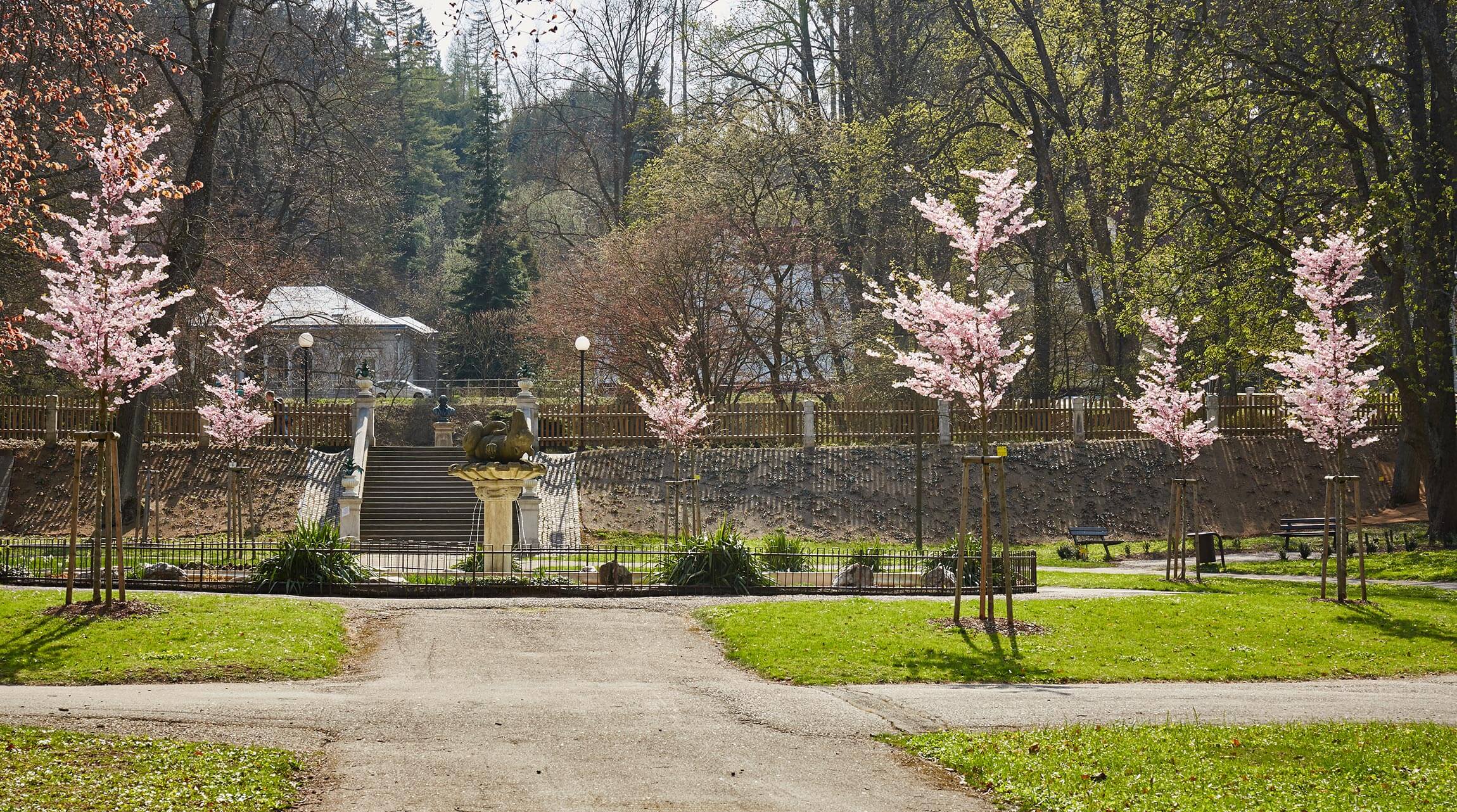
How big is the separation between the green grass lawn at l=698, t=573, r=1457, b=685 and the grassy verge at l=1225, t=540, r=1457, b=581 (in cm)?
463

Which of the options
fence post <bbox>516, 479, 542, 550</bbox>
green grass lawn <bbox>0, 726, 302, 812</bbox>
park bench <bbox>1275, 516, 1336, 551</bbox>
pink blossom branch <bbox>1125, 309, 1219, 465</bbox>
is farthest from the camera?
fence post <bbox>516, 479, 542, 550</bbox>

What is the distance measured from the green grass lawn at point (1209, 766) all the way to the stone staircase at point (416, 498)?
65.7ft

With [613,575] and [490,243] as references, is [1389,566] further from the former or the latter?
[490,243]

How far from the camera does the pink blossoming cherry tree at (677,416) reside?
2922 centimetres

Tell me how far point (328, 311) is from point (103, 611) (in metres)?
36.2

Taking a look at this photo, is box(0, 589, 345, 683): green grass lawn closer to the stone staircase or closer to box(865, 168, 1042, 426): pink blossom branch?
box(865, 168, 1042, 426): pink blossom branch

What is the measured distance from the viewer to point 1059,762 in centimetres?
912

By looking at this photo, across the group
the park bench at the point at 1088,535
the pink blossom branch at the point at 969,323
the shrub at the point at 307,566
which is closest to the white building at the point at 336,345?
the shrub at the point at 307,566

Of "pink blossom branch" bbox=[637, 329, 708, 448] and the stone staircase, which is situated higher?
"pink blossom branch" bbox=[637, 329, 708, 448]

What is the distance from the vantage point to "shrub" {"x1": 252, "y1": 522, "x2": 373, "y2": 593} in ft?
60.4

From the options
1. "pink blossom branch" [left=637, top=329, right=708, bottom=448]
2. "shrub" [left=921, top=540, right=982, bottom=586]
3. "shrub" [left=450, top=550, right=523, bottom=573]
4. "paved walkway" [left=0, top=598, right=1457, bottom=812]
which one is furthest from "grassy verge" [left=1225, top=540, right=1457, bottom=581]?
"shrub" [left=450, top=550, right=523, bottom=573]

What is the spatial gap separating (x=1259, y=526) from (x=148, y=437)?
28.5m

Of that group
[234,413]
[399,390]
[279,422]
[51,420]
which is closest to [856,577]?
[234,413]

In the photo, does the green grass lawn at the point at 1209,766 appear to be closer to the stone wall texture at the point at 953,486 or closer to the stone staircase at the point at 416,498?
the stone staircase at the point at 416,498
